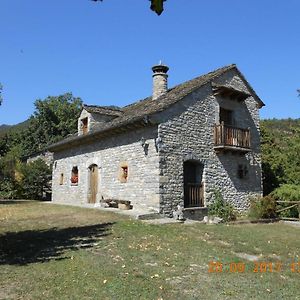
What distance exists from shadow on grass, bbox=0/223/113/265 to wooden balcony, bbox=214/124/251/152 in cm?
689

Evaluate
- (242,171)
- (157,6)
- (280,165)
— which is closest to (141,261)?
(157,6)

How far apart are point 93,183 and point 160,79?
6.30 meters

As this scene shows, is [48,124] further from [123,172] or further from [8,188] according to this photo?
[123,172]

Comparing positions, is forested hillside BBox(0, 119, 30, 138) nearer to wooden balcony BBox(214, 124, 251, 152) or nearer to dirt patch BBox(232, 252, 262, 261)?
wooden balcony BBox(214, 124, 251, 152)

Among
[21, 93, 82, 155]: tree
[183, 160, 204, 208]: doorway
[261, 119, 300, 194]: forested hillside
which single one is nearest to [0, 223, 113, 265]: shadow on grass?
[183, 160, 204, 208]: doorway

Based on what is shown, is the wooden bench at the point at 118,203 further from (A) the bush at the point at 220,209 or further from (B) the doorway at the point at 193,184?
(A) the bush at the point at 220,209

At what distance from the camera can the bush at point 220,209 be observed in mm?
14972

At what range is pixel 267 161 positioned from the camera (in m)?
20.2

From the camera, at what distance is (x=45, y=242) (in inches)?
344

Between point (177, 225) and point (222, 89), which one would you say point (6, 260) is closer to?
point (177, 225)

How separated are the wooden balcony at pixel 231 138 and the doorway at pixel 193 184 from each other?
4.51 feet

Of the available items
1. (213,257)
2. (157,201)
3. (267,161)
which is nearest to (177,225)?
(157,201)

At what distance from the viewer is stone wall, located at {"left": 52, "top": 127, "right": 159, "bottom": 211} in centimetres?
1402

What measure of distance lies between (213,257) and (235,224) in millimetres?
6231
